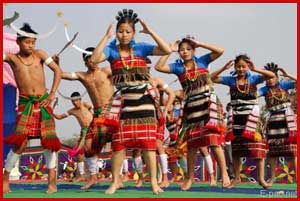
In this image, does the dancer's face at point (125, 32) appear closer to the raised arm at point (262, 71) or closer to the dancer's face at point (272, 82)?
the raised arm at point (262, 71)

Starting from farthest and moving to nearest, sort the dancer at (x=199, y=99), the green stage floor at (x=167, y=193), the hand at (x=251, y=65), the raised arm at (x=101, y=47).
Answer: the hand at (x=251, y=65) → the dancer at (x=199, y=99) → the raised arm at (x=101, y=47) → the green stage floor at (x=167, y=193)

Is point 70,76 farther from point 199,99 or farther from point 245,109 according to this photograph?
point 245,109

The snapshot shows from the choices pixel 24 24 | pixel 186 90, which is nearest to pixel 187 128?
pixel 186 90

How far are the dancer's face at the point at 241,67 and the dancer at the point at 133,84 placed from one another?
184 centimetres

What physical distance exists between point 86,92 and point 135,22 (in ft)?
6.48

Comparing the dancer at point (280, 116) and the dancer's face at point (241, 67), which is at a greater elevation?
the dancer's face at point (241, 67)

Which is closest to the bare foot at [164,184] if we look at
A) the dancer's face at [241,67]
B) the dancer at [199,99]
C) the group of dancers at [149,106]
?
the group of dancers at [149,106]

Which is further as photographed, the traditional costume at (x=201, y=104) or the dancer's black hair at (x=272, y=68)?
the dancer's black hair at (x=272, y=68)

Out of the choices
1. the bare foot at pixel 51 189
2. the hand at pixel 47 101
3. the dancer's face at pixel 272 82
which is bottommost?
the bare foot at pixel 51 189

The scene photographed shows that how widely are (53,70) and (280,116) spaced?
11.9 feet

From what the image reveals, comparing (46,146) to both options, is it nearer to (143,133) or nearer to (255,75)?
(143,133)

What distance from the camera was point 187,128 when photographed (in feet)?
23.1

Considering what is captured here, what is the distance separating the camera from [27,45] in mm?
6176

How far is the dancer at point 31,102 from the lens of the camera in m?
6.19
